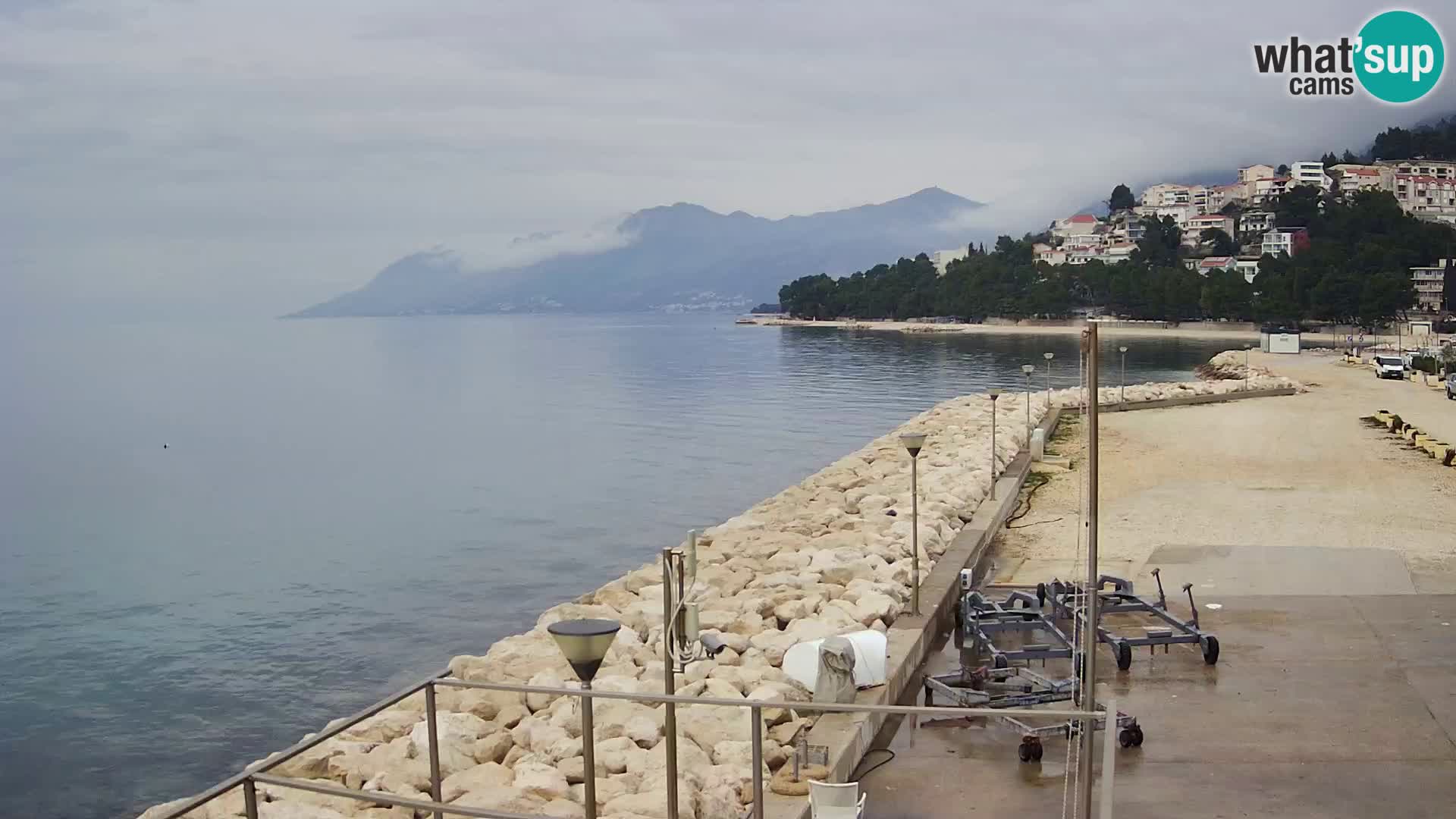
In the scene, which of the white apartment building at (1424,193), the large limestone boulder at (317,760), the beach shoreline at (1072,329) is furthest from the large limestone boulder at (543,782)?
the white apartment building at (1424,193)

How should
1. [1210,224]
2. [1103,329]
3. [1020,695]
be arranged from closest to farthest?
[1020,695] < [1103,329] < [1210,224]

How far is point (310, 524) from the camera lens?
27500 millimetres

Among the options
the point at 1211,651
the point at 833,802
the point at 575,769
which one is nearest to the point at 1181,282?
the point at 1211,651

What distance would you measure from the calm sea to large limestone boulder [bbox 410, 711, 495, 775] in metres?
4.04

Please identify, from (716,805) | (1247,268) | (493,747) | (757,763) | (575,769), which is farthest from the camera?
(1247,268)

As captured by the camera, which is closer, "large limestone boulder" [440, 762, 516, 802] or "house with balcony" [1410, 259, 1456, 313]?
"large limestone boulder" [440, 762, 516, 802]

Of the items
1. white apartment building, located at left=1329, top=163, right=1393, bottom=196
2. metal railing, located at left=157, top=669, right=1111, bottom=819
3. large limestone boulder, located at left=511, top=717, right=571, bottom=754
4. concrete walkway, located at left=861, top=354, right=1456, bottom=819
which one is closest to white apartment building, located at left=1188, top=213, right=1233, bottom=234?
white apartment building, located at left=1329, top=163, right=1393, bottom=196

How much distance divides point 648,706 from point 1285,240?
529ft

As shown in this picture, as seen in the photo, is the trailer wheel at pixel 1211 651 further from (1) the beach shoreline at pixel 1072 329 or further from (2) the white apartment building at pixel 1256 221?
(2) the white apartment building at pixel 1256 221

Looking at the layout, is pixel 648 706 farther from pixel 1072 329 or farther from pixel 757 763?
pixel 1072 329

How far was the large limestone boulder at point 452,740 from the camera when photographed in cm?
819

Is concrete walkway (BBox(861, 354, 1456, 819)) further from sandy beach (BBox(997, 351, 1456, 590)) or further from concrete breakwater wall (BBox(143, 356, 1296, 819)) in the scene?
concrete breakwater wall (BBox(143, 356, 1296, 819))

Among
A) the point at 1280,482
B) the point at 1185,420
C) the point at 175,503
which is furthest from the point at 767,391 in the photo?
the point at 1280,482

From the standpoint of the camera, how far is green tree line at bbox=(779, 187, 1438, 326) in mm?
108375
